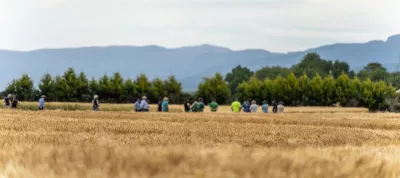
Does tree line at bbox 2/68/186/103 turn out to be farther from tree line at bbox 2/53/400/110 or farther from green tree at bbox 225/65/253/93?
green tree at bbox 225/65/253/93

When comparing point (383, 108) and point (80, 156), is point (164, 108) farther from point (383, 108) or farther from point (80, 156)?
point (383, 108)

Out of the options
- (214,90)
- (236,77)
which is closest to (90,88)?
(214,90)

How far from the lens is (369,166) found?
18.7 ft

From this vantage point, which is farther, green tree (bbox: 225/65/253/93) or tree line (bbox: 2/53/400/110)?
green tree (bbox: 225/65/253/93)

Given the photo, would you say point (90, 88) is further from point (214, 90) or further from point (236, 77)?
point (236, 77)

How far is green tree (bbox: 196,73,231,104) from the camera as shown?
8012 cm

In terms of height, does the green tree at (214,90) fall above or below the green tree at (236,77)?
below

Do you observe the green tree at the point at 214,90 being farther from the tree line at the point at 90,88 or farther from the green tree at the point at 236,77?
the green tree at the point at 236,77

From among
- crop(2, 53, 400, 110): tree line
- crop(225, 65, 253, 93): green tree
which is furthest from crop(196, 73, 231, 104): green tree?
crop(225, 65, 253, 93): green tree

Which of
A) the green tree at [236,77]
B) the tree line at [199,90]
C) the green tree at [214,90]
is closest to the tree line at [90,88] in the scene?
the tree line at [199,90]

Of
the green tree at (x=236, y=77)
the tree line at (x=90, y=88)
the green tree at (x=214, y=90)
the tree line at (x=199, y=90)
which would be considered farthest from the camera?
the green tree at (x=236, y=77)

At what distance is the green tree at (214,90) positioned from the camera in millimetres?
80125

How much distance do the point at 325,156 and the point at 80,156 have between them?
2486 mm

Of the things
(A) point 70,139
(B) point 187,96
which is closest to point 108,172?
(A) point 70,139
